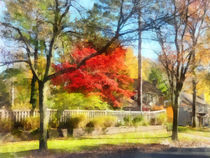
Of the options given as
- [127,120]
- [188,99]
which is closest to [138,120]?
[127,120]

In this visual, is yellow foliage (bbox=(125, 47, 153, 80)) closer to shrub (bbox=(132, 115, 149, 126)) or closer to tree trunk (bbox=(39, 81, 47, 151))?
shrub (bbox=(132, 115, 149, 126))

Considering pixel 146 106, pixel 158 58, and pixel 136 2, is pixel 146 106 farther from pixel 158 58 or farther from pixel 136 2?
pixel 136 2

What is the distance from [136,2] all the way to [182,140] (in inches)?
213

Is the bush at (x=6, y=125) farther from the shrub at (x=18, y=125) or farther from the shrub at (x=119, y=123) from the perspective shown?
the shrub at (x=119, y=123)

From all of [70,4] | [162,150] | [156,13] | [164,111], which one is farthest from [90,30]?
[164,111]

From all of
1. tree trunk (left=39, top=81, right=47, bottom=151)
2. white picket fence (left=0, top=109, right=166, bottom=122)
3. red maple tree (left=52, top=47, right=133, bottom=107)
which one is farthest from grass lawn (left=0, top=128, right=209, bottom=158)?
red maple tree (left=52, top=47, right=133, bottom=107)

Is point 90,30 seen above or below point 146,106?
above

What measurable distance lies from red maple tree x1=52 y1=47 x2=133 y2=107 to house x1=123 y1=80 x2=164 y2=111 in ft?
7.19

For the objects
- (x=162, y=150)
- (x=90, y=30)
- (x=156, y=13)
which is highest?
(x=156, y=13)

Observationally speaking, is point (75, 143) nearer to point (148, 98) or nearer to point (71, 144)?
point (71, 144)

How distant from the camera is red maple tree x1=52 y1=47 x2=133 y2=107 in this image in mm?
8734

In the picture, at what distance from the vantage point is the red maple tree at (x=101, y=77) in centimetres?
873

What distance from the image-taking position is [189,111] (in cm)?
1231

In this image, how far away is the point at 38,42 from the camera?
6.49 m
